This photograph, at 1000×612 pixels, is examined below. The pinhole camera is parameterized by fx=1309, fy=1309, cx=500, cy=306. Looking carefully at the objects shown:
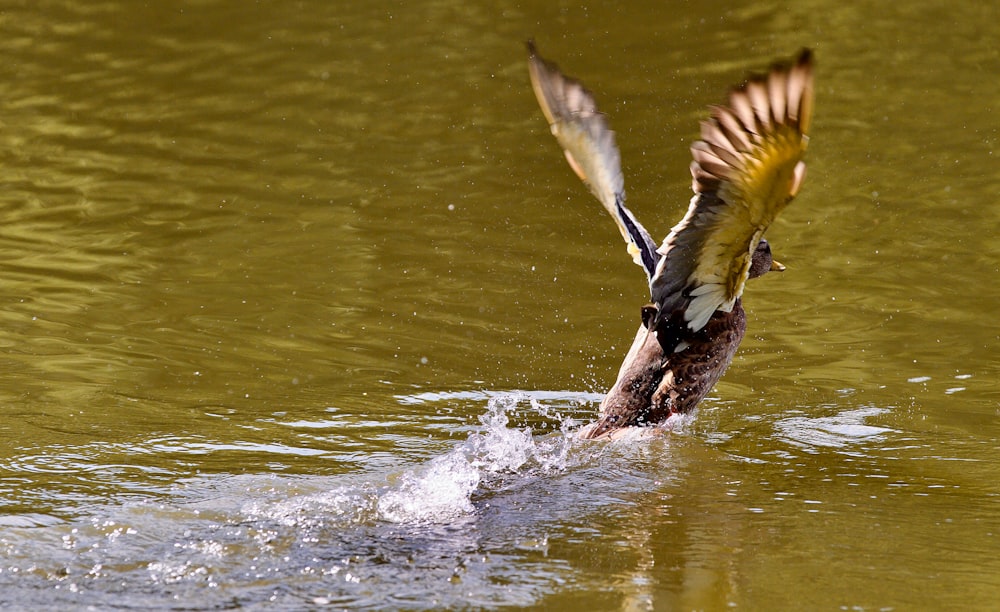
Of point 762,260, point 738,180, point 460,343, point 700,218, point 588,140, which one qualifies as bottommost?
point 460,343

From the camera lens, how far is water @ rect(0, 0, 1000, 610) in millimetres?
4715

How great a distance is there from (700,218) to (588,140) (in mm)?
1014

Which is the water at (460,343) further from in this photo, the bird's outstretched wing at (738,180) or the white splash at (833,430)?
the bird's outstretched wing at (738,180)

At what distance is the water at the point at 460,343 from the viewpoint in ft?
15.5

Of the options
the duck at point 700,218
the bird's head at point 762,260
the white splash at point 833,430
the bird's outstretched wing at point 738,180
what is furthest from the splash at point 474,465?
the bird's head at point 762,260

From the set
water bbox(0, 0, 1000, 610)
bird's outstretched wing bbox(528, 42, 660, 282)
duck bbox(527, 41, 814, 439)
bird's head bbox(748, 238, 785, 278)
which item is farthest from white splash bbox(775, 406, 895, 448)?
bird's outstretched wing bbox(528, 42, 660, 282)

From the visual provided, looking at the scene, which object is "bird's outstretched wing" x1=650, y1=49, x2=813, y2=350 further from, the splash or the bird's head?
the splash

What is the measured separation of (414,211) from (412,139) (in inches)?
76.3

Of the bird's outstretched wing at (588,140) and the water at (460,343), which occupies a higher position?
the bird's outstretched wing at (588,140)

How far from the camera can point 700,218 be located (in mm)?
4953

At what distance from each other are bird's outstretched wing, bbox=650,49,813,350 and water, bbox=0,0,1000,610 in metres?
0.93

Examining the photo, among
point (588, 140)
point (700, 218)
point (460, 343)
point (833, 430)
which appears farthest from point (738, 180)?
point (460, 343)

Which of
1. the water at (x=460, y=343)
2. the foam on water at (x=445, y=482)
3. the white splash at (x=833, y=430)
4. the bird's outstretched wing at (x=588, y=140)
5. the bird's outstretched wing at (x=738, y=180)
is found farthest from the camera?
the white splash at (x=833, y=430)

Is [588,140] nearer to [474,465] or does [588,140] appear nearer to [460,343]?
[474,465]
